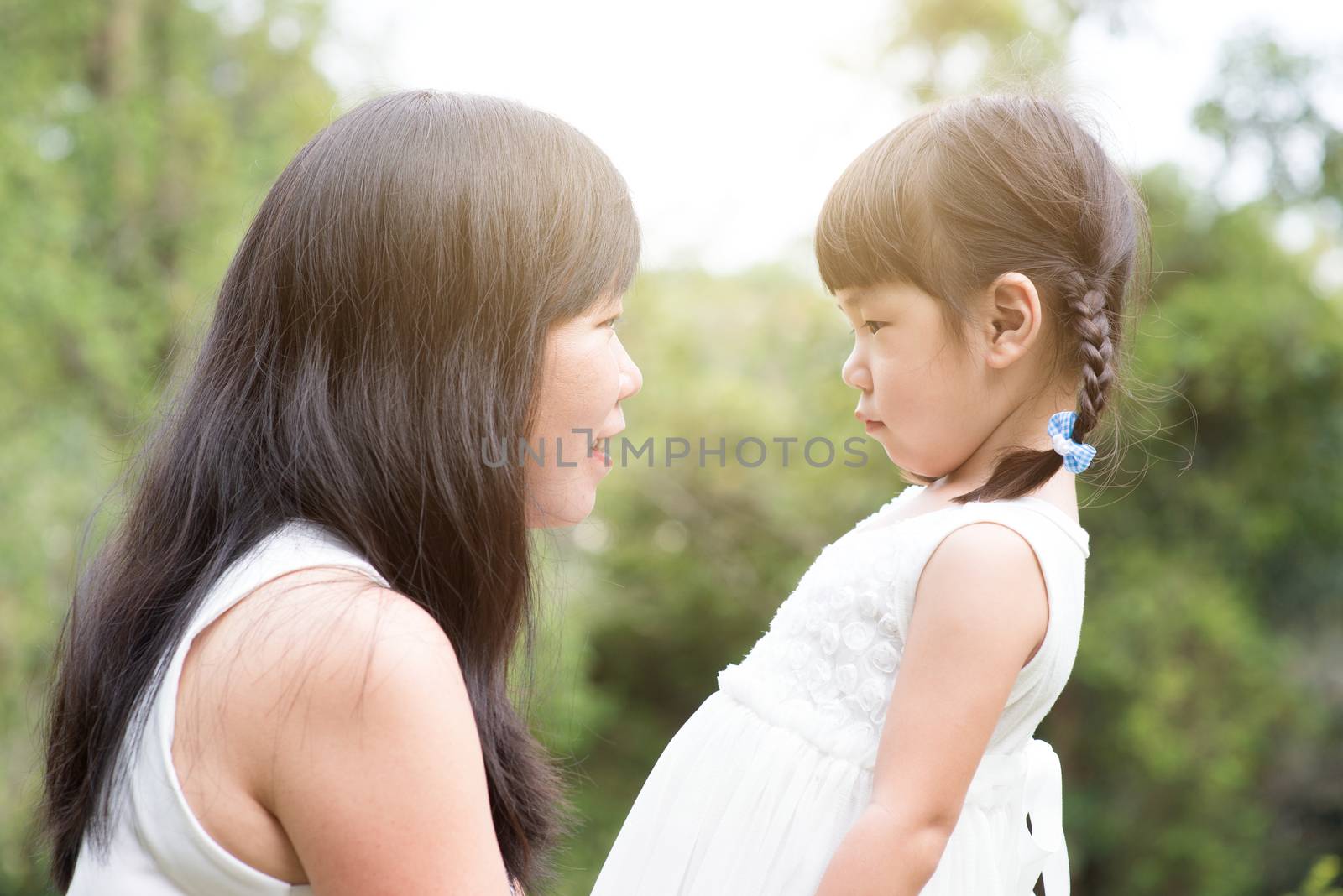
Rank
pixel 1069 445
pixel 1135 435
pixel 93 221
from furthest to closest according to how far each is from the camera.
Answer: pixel 93 221 < pixel 1135 435 < pixel 1069 445

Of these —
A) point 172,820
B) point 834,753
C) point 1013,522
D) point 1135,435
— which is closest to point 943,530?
point 1013,522

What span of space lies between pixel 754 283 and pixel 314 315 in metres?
6.44

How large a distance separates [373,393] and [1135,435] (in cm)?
441

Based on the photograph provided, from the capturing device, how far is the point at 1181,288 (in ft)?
19.8

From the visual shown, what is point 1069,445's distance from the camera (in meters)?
1.31

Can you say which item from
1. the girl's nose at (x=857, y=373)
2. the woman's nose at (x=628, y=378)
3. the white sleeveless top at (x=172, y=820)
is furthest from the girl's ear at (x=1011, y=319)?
the white sleeveless top at (x=172, y=820)

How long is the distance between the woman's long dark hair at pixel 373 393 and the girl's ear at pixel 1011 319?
0.53 metres

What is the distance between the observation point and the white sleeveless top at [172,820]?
0.89m

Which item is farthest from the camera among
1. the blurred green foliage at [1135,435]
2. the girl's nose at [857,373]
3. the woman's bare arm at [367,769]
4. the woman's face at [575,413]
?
the blurred green foliage at [1135,435]

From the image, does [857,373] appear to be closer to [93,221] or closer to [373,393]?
[373,393]

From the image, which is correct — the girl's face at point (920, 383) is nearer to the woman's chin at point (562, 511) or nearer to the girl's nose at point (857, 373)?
the girl's nose at point (857, 373)

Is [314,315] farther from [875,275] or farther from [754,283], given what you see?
[754,283]

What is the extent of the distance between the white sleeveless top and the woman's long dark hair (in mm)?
59

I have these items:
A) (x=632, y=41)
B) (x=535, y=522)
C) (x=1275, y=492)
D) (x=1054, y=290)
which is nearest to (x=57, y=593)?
(x=632, y=41)
